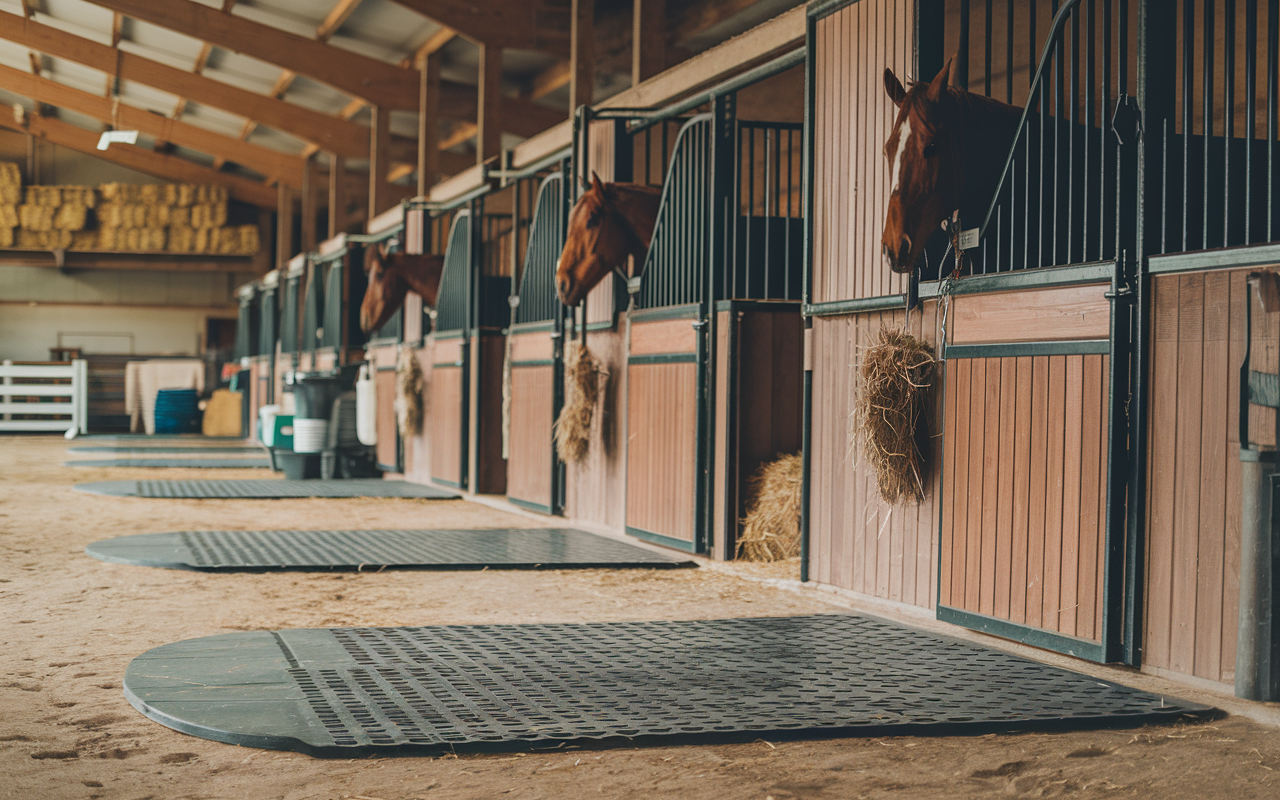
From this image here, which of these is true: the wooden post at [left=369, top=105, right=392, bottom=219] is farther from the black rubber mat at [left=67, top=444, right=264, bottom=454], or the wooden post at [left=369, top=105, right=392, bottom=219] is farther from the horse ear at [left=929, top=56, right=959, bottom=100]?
the horse ear at [left=929, top=56, right=959, bottom=100]

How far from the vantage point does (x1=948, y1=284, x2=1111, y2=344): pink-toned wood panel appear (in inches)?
119

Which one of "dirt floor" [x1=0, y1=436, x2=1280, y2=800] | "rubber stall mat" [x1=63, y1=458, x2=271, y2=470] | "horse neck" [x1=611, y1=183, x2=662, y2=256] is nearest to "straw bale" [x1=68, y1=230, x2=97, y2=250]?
"rubber stall mat" [x1=63, y1=458, x2=271, y2=470]

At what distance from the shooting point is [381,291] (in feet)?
29.7

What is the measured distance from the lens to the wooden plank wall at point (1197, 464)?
2658mm

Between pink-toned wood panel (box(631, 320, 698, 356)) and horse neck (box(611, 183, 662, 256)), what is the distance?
0.45 meters

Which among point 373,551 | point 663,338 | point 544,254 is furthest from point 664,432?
point 544,254

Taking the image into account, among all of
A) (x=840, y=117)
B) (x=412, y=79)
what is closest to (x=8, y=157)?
(x=412, y=79)

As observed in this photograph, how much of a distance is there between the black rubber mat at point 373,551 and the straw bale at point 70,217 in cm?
1640

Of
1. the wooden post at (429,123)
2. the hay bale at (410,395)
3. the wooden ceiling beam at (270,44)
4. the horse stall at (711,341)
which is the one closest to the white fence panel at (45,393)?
the wooden ceiling beam at (270,44)

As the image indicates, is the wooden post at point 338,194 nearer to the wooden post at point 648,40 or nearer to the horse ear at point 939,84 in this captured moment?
the wooden post at point 648,40

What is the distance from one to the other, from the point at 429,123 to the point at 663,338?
582cm

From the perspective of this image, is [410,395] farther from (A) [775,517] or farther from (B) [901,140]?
(B) [901,140]

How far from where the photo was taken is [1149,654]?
112 inches

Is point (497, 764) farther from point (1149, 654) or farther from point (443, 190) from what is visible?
point (443, 190)
